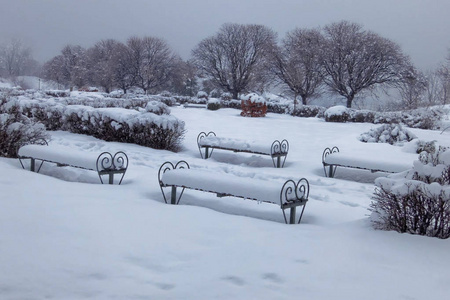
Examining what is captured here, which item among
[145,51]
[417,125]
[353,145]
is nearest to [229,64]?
[145,51]

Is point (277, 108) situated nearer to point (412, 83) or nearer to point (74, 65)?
point (412, 83)

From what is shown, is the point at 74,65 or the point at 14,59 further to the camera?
the point at 74,65

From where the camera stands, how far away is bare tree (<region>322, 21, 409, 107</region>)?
37812mm

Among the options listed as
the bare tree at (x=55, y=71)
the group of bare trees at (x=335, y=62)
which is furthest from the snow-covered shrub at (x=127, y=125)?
the bare tree at (x=55, y=71)

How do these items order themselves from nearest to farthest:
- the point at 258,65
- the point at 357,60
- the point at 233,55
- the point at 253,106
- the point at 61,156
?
the point at 61,156
the point at 253,106
the point at 357,60
the point at 258,65
the point at 233,55

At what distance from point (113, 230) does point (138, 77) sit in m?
51.2

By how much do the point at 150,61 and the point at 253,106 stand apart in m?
29.8

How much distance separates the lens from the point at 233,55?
50.8m

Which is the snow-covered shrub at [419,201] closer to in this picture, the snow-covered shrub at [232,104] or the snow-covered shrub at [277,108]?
the snow-covered shrub at [277,108]

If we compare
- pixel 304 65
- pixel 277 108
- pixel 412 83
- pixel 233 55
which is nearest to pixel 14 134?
pixel 277 108

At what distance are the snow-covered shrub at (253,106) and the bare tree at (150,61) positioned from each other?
90.1 feet

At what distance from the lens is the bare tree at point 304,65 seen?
129 feet

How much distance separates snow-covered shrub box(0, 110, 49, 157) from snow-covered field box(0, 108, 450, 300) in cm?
233

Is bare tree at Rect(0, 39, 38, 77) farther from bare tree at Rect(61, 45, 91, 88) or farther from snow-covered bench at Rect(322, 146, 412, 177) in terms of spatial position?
bare tree at Rect(61, 45, 91, 88)
